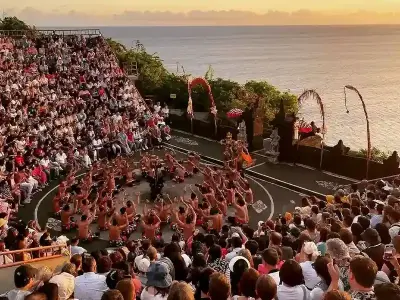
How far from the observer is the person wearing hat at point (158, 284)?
21.4ft

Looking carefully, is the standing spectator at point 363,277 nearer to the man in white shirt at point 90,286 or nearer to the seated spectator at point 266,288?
the seated spectator at point 266,288

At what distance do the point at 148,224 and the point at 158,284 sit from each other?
844cm

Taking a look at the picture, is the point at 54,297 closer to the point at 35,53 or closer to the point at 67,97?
the point at 67,97

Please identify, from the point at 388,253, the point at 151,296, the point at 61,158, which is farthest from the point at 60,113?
the point at 388,253

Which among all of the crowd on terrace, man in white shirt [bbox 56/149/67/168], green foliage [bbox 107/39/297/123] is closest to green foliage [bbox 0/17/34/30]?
green foliage [bbox 107/39/297/123]

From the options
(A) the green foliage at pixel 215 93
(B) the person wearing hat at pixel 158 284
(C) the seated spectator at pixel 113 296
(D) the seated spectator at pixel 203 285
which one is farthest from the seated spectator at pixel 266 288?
(A) the green foliage at pixel 215 93

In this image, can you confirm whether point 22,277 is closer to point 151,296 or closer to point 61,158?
point 151,296

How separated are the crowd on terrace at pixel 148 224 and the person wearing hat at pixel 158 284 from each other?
0.05ft

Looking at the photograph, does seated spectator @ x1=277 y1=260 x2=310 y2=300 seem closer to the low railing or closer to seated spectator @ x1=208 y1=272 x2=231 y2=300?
seated spectator @ x1=208 y1=272 x2=231 y2=300

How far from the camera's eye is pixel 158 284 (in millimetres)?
6520

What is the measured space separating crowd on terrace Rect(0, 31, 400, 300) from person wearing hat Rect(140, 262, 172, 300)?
0.01 metres

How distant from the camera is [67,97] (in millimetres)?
27875

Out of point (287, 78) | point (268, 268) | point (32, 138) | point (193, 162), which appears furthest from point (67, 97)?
point (287, 78)

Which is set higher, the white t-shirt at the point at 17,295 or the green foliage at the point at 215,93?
the white t-shirt at the point at 17,295
